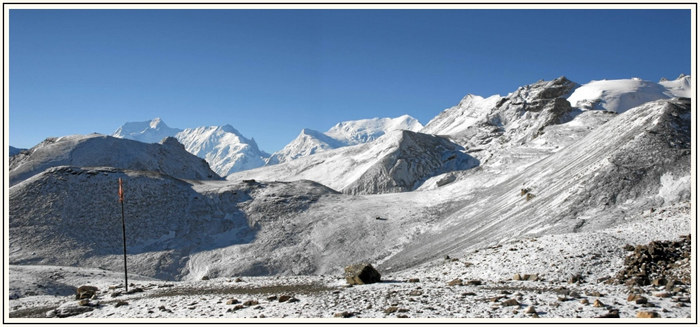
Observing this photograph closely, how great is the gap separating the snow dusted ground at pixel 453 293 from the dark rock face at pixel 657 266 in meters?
1.11

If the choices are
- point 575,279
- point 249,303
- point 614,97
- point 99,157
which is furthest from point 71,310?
point 614,97

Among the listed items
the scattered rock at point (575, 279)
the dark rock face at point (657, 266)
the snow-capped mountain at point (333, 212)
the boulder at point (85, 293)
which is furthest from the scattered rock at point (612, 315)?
the snow-capped mountain at point (333, 212)

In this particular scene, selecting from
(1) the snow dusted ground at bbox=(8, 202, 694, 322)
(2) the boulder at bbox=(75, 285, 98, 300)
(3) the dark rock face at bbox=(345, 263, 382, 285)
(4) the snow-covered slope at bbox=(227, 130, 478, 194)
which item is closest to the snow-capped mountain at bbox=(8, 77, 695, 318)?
(1) the snow dusted ground at bbox=(8, 202, 694, 322)

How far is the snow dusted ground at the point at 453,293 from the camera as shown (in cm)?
1822

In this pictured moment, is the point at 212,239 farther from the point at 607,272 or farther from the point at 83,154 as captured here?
the point at 83,154

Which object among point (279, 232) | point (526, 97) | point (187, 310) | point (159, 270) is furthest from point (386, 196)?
point (526, 97)

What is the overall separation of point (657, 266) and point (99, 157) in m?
107

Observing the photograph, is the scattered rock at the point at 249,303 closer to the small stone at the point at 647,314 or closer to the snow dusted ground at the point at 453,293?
Answer: the snow dusted ground at the point at 453,293

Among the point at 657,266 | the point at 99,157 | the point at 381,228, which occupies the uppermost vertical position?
the point at 99,157

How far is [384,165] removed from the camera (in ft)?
406

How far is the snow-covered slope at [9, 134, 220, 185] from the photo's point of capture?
98.4 meters

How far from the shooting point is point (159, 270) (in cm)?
5659

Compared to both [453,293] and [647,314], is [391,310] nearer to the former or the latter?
[453,293]

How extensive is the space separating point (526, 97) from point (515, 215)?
129763 mm
